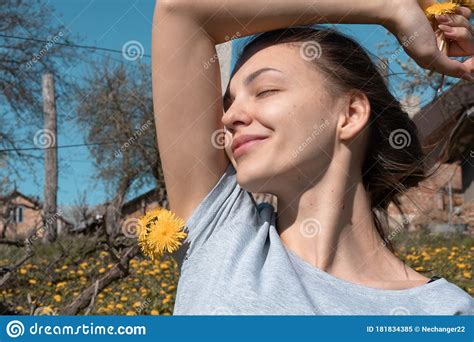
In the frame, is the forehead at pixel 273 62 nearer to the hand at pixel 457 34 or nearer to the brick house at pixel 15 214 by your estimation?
the hand at pixel 457 34

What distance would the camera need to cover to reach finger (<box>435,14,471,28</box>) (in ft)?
4.77

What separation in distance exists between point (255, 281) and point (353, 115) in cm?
45

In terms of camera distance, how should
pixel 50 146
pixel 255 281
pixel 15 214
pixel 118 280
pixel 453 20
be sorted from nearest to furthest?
pixel 255 281 → pixel 453 20 → pixel 118 280 → pixel 15 214 → pixel 50 146

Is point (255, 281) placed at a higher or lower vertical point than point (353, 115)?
lower

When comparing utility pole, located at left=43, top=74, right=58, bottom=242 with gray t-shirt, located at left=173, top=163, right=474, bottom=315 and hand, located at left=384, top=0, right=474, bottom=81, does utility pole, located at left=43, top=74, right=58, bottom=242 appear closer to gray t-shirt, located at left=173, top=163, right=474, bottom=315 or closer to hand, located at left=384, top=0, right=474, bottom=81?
gray t-shirt, located at left=173, top=163, right=474, bottom=315

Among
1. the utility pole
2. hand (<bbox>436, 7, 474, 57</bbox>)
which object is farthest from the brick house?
hand (<bbox>436, 7, 474, 57</bbox>)

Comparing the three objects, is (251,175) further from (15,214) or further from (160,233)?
(15,214)

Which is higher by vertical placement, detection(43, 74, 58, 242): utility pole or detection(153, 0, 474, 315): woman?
detection(43, 74, 58, 242): utility pole

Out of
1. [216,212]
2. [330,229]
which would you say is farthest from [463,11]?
[216,212]

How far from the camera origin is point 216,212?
1.43m

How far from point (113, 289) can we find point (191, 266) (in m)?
3.23

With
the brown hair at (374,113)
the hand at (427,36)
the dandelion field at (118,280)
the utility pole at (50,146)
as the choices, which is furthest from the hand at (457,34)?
the utility pole at (50,146)

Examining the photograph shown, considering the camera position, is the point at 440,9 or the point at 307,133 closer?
the point at 307,133

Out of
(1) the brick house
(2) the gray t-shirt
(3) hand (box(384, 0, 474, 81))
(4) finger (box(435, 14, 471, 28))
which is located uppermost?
(1) the brick house
